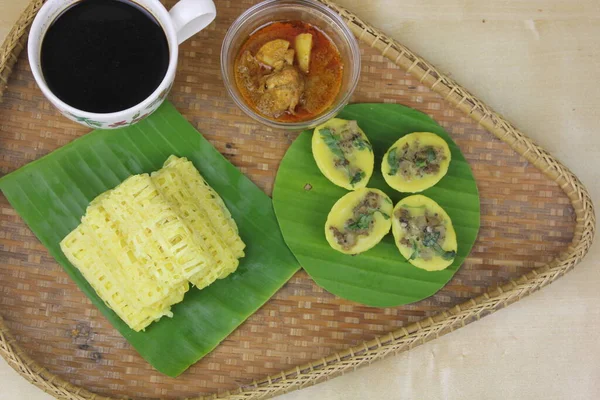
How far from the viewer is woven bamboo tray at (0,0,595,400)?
273 cm

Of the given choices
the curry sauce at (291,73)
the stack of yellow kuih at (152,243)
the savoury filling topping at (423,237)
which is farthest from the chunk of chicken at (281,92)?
the savoury filling topping at (423,237)

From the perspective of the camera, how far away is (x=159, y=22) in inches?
95.5

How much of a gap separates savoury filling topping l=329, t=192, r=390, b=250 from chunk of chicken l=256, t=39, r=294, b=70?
2.45 ft

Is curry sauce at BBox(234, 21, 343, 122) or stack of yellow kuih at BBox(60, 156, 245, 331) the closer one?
stack of yellow kuih at BBox(60, 156, 245, 331)

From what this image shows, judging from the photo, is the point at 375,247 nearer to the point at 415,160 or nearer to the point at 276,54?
the point at 415,160

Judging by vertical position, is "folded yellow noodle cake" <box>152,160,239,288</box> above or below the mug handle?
below

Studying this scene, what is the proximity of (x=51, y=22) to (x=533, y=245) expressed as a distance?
242 centimetres

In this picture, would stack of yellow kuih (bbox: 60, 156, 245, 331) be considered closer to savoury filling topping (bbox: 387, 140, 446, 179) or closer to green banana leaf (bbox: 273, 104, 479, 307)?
green banana leaf (bbox: 273, 104, 479, 307)

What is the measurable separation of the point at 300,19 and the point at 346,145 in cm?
67

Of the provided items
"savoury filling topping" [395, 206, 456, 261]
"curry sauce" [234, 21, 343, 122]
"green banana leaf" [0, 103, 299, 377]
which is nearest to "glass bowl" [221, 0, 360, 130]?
"curry sauce" [234, 21, 343, 122]

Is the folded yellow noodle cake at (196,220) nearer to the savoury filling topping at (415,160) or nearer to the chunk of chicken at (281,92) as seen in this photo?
the chunk of chicken at (281,92)

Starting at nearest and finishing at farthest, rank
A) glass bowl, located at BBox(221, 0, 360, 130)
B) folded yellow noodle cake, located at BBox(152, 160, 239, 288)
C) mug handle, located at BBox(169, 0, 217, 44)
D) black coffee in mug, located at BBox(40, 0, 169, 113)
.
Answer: mug handle, located at BBox(169, 0, 217, 44)
black coffee in mug, located at BBox(40, 0, 169, 113)
folded yellow noodle cake, located at BBox(152, 160, 239, 288)
glass bowl, located at BBox(221, 0, 360, 130)

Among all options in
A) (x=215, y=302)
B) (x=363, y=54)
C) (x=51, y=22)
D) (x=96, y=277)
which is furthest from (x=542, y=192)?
(x=51, y=22)

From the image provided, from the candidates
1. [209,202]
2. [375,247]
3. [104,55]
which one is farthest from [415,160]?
[104,55]
